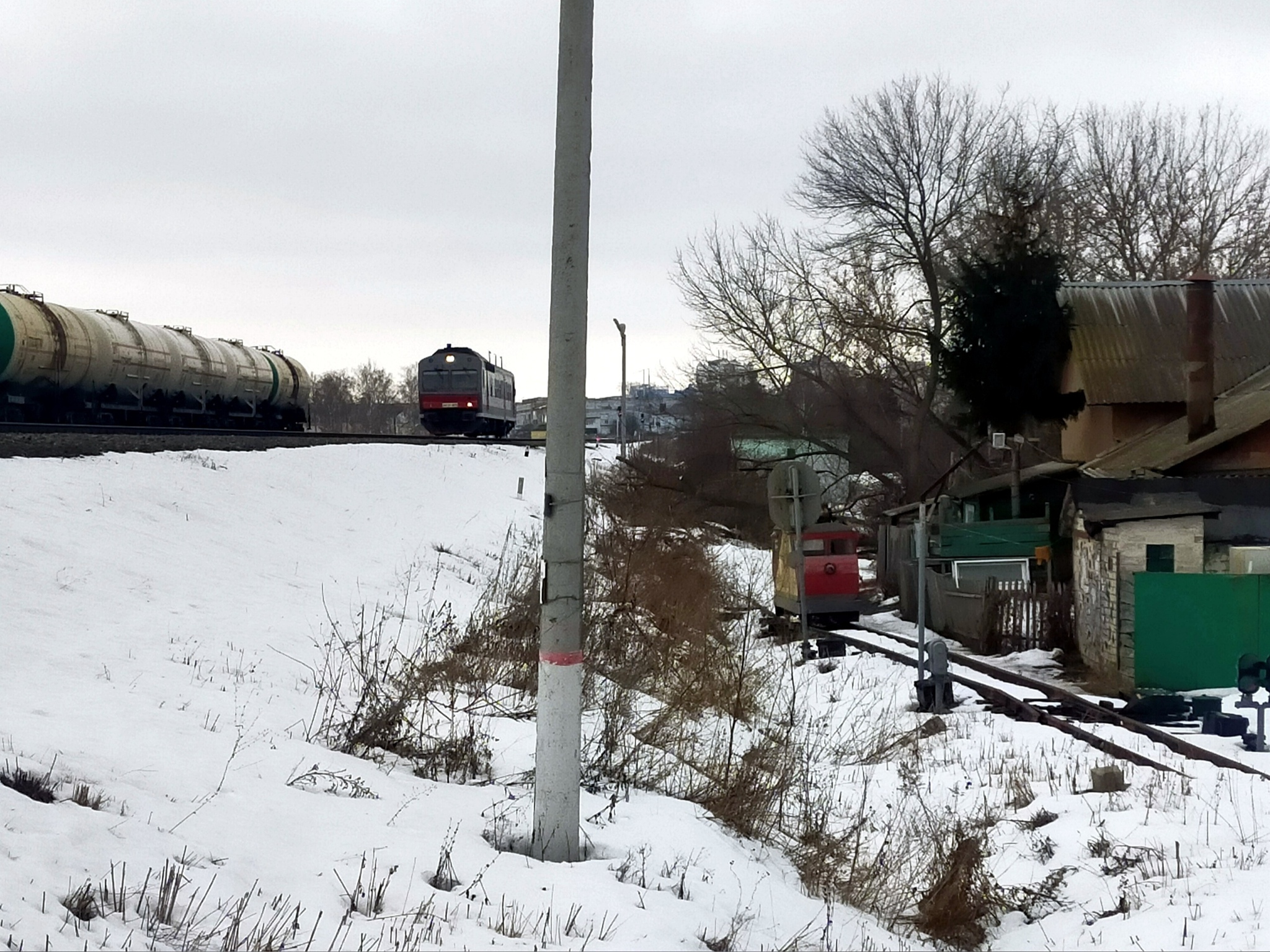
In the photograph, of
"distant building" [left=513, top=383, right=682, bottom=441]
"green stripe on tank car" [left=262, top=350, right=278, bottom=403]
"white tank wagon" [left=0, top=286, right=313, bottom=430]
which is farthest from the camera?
"distant building" [left=513, top=383, right=682, bottom=441]

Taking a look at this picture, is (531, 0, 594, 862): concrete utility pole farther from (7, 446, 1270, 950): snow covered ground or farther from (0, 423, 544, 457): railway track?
(0, 423, 544, 457): railway track

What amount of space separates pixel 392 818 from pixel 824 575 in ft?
63.1

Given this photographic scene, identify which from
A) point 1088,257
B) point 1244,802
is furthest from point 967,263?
point 1244,802

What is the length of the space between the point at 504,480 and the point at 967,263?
1596 cm

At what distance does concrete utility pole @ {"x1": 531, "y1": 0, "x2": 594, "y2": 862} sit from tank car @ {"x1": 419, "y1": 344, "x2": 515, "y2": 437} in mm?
39251

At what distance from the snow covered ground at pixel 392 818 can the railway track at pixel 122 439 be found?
336cm

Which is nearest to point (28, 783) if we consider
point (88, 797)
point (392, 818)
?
point (88, 797)

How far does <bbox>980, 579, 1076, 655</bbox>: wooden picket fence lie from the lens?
22172 millimetres

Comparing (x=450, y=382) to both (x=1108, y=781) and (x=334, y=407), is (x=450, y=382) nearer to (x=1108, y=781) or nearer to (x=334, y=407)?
(x=1108, y=781)

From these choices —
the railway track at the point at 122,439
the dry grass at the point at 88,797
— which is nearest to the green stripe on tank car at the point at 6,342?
the railway track at the point at 122,439

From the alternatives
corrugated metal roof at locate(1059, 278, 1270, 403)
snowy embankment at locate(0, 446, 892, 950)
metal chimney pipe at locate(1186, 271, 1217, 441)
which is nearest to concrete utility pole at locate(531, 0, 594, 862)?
snowy embankment at locate(0, 446, 892, 950)

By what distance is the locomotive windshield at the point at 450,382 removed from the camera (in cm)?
4662

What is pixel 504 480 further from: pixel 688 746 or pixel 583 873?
pixel 583 873

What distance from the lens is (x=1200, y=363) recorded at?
2578cm
